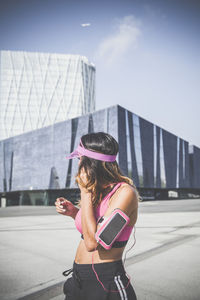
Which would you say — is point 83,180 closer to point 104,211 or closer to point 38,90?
point 104,211

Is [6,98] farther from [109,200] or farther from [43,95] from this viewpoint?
[109,200]

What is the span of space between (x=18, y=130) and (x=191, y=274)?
82.2 m

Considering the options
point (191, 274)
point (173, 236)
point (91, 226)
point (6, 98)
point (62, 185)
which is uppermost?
point (6, 98)

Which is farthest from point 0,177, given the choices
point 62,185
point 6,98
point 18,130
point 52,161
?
point 6,98

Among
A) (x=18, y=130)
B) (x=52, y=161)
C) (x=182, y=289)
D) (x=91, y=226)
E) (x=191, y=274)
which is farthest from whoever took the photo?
(x=18, y=130)

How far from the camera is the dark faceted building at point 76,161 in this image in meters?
32.7

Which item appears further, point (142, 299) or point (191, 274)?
point (191, 274)

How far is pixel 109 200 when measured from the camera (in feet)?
4.57

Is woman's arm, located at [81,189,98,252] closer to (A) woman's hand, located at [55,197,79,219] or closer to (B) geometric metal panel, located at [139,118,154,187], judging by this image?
(A) woman's hand, located at [55,197,79,219]

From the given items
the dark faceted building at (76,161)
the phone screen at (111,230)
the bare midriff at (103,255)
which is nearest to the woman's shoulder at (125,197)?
the phone screen at (111,230)

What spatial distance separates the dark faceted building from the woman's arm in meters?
29.9

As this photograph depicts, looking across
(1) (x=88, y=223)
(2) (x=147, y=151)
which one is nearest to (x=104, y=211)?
(1) (x=88, y=223)

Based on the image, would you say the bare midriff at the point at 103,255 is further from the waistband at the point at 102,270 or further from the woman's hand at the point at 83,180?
the woman's hand at the point at 83,180

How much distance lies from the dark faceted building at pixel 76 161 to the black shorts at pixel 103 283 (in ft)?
97.9
